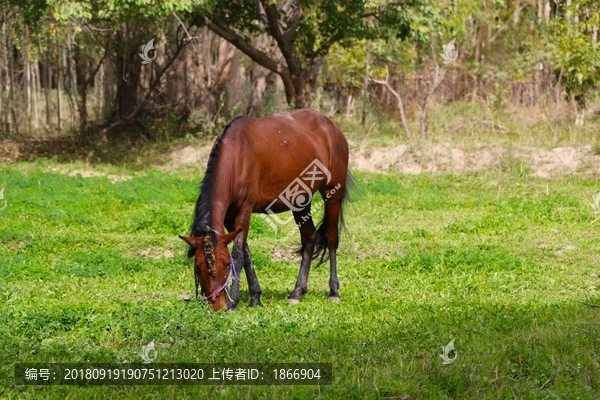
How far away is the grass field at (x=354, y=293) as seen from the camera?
6398mm

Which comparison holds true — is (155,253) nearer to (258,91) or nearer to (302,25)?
(302,25)

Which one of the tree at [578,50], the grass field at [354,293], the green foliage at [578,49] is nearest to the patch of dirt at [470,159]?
the grass field at [354,293]

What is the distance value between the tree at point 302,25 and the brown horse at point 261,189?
11415mm

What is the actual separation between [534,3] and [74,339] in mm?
32537

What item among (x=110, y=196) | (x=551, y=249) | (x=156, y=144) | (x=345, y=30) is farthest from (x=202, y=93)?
(x=551, y=249)

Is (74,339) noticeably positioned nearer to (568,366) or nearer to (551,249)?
(568,366)

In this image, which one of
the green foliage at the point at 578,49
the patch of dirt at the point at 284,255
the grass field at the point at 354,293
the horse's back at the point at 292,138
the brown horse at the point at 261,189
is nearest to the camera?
the grass field at the point at 354,293

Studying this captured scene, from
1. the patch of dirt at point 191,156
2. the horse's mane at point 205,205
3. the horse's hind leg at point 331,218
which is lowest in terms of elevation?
the patch of dirt at point 191,156

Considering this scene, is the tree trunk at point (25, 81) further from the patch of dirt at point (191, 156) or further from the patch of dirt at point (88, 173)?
the patch of dirt at point (88, 173)

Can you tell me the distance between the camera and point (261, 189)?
360 inches

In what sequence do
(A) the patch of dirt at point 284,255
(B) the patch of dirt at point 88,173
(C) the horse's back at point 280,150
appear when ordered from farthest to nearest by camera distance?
(B) the patch of dirt at point 88,173 → (A) the patch of dirt at point 284,255 → (C) the horse's back at point 280,150

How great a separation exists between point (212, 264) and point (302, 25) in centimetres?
1548

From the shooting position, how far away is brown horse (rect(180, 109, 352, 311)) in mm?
7914

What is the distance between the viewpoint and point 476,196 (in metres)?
17.2
